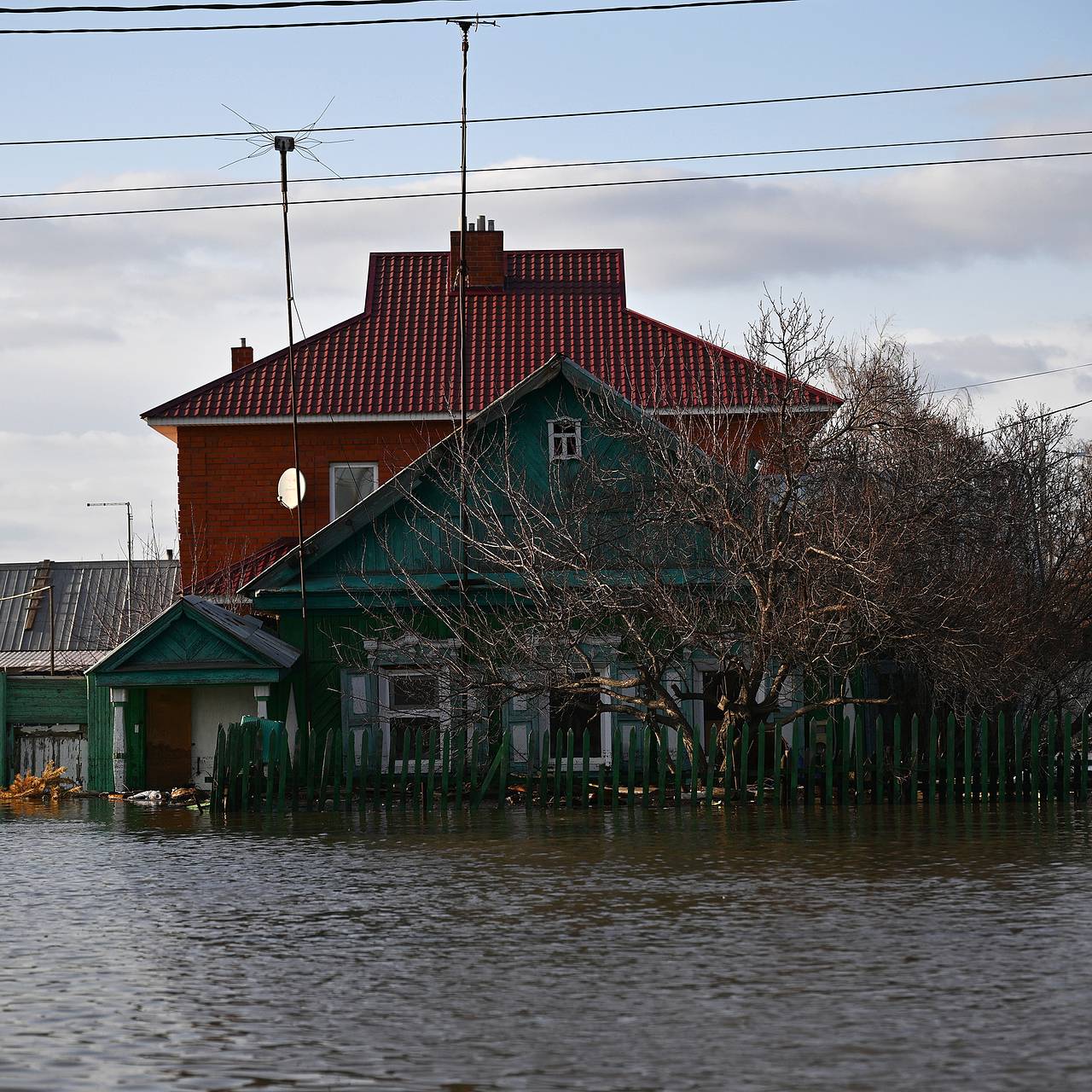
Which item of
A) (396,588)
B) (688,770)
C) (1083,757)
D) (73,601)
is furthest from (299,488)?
(73,601)

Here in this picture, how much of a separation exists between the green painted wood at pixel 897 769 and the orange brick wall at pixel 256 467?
14.0 meters

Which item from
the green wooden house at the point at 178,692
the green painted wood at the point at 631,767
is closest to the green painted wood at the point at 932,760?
the green painted wood at the point at 631,767

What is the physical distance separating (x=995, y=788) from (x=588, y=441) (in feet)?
25.6

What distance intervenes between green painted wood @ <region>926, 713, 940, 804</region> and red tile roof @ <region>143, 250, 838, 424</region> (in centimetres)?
1047

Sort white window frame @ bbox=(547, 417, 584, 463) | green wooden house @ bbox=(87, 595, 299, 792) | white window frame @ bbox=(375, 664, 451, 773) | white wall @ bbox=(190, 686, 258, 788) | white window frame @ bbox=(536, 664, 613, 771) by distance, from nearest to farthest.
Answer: green wooden house @ bbox=(87, 595, 299, 792), white window frame @ bbox=(375, 664, 451, 773), white window frame @ bbox=(536, 664, 613, 771), white window frame @ bbox=(547, 417, 584, 463), white wall @ bbox=(190, 686, 258, 788)

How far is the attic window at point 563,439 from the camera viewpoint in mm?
25625

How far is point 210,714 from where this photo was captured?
26.6 meters

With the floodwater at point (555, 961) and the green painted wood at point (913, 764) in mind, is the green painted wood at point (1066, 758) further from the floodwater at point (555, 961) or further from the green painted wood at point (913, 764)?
the floodwater at point (555, 961)

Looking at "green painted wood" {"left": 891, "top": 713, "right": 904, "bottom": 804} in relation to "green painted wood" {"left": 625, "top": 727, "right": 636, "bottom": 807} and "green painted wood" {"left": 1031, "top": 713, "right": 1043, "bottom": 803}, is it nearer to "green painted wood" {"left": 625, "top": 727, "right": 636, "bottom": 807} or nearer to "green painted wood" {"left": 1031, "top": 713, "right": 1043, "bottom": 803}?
"green painted wood" {"left": 1031, "top": 713, "right": 1043, "bottom": 803}

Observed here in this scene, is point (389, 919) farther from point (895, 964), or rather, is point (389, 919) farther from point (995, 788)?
point (995, 788)

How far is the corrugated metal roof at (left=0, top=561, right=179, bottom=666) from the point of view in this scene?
147ft

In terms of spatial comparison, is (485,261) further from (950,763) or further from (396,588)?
(950,763)

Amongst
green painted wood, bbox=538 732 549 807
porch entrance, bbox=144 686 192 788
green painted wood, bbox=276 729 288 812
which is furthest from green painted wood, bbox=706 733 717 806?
porch entrance, bbox=144 686 192 788

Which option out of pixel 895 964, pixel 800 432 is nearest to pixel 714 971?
pixel 895 964
